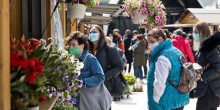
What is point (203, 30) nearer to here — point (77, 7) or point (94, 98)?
point (77, 7)

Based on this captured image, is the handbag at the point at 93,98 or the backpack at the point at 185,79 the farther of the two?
the backpack at the point at 185,79

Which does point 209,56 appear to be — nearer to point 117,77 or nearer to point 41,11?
point 117,77

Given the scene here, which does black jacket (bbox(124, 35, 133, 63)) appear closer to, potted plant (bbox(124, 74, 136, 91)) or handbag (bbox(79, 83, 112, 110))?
potted plant (bbox(124, 74, 136, 91))

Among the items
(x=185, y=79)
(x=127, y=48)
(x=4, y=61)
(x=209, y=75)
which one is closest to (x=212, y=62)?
(x=209, y=75)

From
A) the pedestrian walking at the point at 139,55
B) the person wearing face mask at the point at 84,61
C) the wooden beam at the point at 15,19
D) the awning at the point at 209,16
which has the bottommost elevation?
the pedestrian walking at the point at 139,55

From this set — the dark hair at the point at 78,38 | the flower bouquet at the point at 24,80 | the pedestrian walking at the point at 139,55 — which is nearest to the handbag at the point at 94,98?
the dark hair at the point at 78,38

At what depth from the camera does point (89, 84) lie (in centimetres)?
422

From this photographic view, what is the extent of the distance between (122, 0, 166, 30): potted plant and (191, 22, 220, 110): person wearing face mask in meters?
4.30

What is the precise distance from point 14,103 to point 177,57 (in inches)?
124

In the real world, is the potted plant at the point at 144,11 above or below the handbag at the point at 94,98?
above

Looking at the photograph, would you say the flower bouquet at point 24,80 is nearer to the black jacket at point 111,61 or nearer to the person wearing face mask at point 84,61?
the person wearing face mask at point 84,61

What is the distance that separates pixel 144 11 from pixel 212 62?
4467mm

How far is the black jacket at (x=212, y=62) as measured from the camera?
17.8 feet

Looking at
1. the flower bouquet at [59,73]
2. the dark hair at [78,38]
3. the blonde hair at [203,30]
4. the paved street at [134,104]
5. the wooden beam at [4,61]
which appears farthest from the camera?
the paved street at [134,104]
